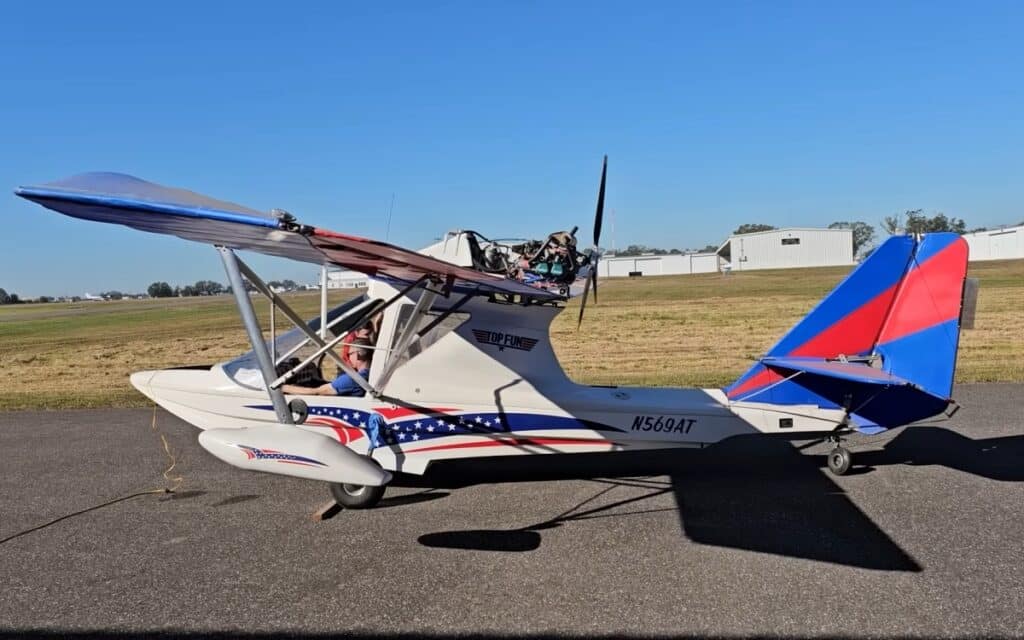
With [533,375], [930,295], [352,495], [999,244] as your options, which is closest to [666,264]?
[999,244]

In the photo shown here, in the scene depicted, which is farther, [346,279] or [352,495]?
[346,279]

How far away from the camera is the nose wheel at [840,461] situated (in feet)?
23.3

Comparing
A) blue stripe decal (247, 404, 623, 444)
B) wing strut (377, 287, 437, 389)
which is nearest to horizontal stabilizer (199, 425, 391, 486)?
blue stripe decal (247, 404, 623, 444)

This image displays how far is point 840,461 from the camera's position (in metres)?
7.16

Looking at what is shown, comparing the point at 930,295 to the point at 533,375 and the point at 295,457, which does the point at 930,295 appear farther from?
the point at 295,457

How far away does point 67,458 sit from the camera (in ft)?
28.0

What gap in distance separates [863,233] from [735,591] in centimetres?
13996

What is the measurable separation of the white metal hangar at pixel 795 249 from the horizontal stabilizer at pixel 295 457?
98137 mm

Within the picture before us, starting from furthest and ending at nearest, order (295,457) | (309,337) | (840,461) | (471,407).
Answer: (840,461) < (471,407) < (309,337) < (295,457)

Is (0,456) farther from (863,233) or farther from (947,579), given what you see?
(863,233)

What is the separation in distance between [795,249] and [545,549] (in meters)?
102

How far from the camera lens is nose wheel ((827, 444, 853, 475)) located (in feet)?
23.3

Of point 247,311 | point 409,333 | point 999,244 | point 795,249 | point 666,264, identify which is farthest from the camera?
point 666,264

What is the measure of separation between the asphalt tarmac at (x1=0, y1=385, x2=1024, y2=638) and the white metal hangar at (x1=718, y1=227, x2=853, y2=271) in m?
95.4
